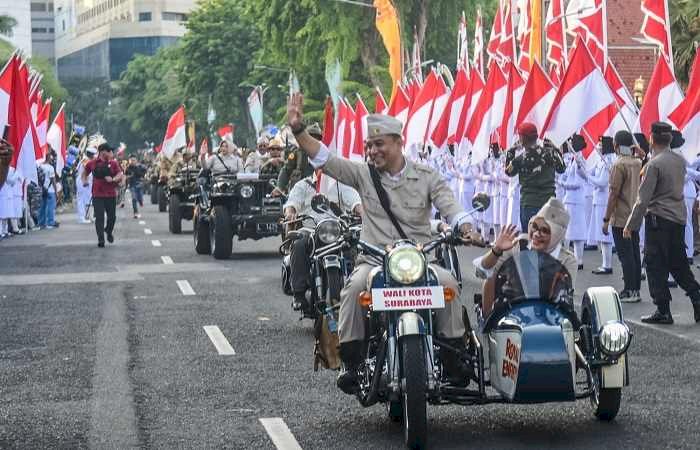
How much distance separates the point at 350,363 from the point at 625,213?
8.72 m

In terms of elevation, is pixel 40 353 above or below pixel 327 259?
below

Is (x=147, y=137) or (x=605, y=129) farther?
(x=147, y=137)

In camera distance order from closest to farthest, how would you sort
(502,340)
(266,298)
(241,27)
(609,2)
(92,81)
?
1. (502,340)
2. (266,298)
3. (609,2)
4. (241,27)
5. (92,81)

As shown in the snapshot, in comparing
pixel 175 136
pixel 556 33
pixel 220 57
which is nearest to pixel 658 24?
pixel 556 33

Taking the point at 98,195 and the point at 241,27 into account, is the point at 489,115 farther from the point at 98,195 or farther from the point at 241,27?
the point at 241,27

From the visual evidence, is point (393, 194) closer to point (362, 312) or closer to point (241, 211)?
point (362, 312)

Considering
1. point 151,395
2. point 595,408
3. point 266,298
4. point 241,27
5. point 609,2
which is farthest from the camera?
point 241,27

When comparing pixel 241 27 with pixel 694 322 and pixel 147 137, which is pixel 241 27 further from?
pixel 694 322

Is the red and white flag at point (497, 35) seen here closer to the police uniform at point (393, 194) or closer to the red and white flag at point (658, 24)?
the red and white flag at point (658, 24)

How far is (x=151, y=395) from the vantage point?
10297mm

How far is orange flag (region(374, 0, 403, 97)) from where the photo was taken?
4506 cm

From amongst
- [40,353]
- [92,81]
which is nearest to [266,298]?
[40,353]

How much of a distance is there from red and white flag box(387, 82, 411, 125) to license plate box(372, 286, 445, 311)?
27.6m

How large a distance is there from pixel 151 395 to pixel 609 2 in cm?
5520
